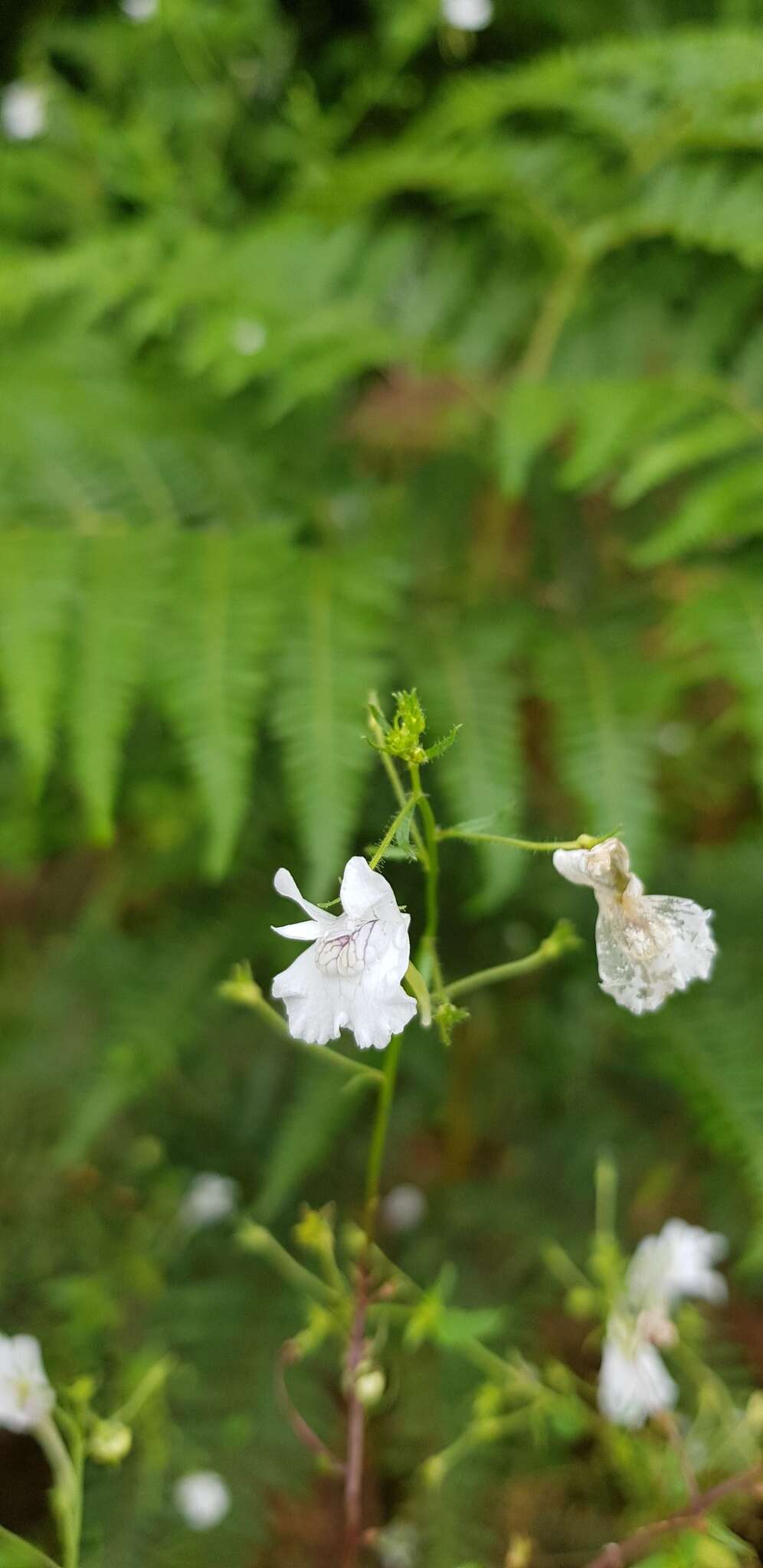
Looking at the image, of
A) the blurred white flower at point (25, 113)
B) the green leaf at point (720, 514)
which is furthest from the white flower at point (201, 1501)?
the blurred white flower at point (25, 113)

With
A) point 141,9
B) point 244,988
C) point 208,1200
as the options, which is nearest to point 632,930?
point 244,988

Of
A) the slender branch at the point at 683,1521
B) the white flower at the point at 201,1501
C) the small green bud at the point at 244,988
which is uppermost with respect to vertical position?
the small green bud at the point at 244,988

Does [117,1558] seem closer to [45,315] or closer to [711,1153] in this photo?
[711,1153]

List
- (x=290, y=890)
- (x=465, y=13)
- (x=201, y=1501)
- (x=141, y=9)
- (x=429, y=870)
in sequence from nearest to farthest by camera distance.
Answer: (x=290, y=890), (x=429, y=870), (x=201, y=1501), (x=465, y=13), (x=141, y=9)

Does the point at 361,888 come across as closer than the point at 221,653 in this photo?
Yes

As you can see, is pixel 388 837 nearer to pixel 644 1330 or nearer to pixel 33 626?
pixel 644 1330

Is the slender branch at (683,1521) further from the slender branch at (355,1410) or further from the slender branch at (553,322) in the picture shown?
the slender branch at (553,322)
